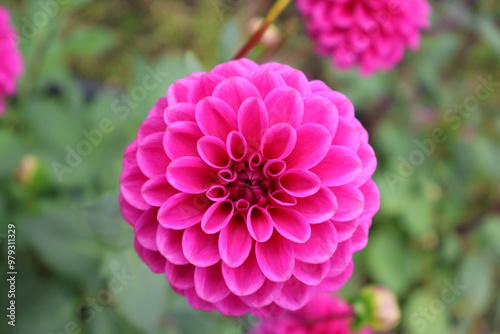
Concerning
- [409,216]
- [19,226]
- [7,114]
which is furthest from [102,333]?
[409,216]

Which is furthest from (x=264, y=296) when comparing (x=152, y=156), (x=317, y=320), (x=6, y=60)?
(x=6, y=60)

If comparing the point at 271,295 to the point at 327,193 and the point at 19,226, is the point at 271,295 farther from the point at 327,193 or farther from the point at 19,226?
the point at 19,226

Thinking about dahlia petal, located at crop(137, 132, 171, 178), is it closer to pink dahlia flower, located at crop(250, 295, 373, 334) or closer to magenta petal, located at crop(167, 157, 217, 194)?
magenta petal, located at crop(167, 157, 217, 194)

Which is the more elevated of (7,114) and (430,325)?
(430,325)

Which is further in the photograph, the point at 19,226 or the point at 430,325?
the point at 430,325

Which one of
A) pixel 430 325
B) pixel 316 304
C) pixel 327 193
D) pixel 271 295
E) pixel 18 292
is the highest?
pixel 327 193

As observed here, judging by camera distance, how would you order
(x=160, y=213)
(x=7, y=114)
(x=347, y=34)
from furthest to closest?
(x=7, y=114)
(x=347, y=34)
(x=160, y=213)

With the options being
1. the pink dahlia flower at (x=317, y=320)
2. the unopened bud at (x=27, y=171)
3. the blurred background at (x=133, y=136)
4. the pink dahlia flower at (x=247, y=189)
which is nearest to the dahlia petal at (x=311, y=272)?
the pink dahlia flower at (x=247, y=189)

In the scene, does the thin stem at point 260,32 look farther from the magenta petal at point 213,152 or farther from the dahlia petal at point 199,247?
the dahlia petal at point 199,247
